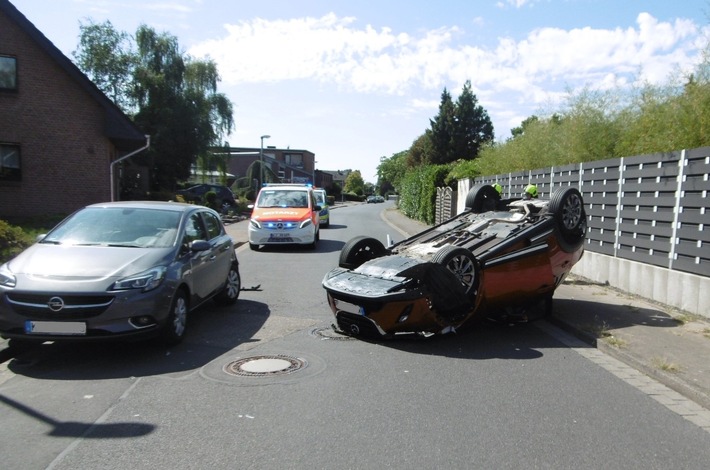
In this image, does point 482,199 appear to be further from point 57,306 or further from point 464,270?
point 57,306

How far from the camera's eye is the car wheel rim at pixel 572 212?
7.49m

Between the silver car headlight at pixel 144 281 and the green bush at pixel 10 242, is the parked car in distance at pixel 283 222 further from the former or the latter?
the silver car headlight at pixel 144 281

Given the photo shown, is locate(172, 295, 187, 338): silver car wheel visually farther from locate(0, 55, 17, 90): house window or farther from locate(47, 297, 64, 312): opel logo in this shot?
locate(0, 55, 17, 90): house window

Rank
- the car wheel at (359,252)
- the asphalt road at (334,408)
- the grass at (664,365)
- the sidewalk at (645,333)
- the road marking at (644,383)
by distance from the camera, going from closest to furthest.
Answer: the asphalt road at (334,408) → the road marking at (644,383) → the sidewalk at (645,333) → the grass at (664,365) → the car wheel at (359,252)

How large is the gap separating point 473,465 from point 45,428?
2.99m

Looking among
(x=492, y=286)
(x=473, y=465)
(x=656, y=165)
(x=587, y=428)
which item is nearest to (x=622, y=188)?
(x=656, y=165)

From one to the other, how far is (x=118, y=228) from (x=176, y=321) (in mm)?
1442

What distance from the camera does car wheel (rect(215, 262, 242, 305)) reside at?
27.3ft

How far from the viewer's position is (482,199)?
29.0 feet

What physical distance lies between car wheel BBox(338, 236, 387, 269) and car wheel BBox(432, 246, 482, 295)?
1.25 meters

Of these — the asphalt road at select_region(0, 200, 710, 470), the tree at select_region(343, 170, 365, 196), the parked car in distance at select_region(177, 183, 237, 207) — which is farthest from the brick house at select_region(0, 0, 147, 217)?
the tree at select_region(343, 170, 365, 196)

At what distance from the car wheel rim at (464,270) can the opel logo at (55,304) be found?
402 cm

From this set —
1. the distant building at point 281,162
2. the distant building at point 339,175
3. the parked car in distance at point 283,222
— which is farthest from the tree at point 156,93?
the distant building at point 339,175

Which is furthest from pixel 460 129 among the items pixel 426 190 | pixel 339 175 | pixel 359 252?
pixel 339 175
